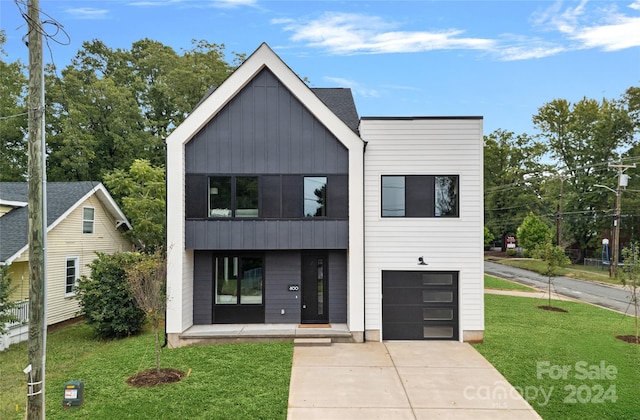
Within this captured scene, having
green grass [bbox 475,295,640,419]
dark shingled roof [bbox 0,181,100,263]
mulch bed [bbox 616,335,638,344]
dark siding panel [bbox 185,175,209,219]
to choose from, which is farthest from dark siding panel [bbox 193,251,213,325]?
mulch bed [bbox 616,335,638,344]

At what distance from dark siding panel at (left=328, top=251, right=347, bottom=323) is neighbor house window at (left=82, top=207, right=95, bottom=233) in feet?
34.3

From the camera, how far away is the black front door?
12.5m

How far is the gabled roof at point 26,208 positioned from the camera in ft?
42.4

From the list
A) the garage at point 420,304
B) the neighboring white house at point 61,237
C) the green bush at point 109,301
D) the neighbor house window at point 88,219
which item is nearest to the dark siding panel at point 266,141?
the garage at point 420,304

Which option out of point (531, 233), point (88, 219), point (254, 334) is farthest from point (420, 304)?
point (531, 233)

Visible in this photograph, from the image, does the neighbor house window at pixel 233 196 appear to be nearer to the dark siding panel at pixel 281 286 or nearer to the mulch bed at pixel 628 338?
the dark siding panel at pixel 281 286

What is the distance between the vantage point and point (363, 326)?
1148 cm

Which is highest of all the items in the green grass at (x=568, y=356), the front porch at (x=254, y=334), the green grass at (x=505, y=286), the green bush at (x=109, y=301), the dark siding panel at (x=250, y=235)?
the dark siding panel at (x=250, y=235)

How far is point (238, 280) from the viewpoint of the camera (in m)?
12.5

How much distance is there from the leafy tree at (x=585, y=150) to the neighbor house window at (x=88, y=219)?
4246 centimetres

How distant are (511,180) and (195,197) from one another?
47539 mm

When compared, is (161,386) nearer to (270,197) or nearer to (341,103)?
(270,197)

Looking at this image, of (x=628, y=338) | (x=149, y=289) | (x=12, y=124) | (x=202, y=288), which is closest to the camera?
(x=149, y=289)

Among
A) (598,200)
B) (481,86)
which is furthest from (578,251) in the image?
(481,86)
